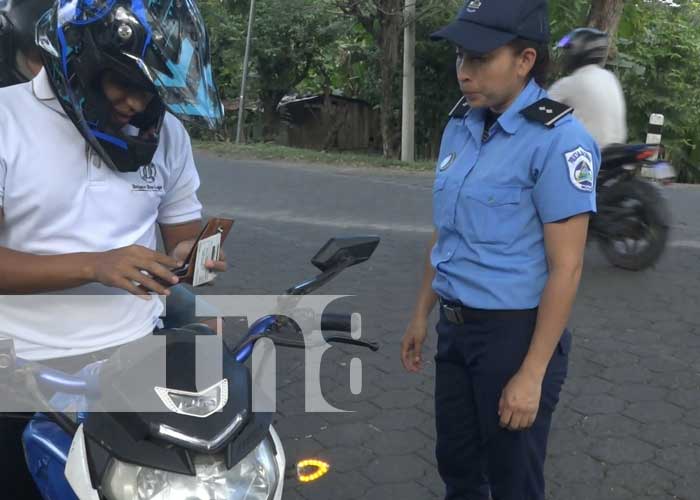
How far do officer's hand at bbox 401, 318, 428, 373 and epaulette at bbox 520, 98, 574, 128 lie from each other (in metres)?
0.82

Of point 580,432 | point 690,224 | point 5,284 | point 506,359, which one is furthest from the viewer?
point 690,224

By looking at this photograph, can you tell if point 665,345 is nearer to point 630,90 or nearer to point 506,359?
point 506,359

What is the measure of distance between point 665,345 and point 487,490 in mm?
2435

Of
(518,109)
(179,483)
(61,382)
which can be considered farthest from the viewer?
(518,109)

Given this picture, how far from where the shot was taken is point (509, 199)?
6.73 feet

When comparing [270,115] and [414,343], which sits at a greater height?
[270,115]

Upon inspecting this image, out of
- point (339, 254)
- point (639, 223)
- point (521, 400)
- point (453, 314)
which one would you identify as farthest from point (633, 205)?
point (339, 254)

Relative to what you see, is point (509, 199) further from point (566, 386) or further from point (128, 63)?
point (566, 386)

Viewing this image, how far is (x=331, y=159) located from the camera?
13156 millimetres

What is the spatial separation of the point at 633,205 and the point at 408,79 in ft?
27.5

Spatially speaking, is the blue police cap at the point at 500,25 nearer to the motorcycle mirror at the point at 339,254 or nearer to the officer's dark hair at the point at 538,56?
the officer's dark hair at the point at 538,56

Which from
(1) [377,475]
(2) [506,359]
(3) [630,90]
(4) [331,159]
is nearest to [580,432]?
(1) [377,475]

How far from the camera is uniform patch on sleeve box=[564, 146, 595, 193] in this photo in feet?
6.43

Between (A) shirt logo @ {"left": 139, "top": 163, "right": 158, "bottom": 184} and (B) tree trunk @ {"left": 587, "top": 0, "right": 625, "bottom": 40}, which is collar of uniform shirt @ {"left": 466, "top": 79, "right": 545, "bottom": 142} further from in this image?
(B) tree trunk @ {"left": 587, "top": 0, "right": 625, "bottom": 40}
